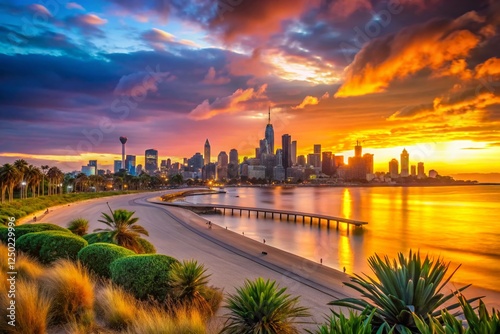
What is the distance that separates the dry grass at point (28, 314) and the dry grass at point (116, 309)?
51.0 inches

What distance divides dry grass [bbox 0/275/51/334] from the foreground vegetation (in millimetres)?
19

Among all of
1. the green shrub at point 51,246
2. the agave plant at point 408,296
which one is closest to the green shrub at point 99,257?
the green shrub at point 51,246

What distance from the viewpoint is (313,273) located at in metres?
20.7

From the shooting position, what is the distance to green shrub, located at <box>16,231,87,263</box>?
13.8 metres

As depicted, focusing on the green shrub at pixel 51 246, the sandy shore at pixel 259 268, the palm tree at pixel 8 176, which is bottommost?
the sandy shore at pixel 259 268

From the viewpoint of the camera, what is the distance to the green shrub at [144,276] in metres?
10.6

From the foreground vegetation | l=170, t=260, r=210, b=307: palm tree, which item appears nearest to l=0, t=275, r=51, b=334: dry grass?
the foreground vegetation

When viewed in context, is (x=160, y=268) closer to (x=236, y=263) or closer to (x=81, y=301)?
(x=81, y=301)

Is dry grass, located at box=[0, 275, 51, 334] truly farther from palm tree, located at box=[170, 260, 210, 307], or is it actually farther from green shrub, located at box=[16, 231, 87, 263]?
green shrub, located at box=[16, 231, 87, 263]

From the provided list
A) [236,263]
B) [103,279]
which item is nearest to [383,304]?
[103,279]

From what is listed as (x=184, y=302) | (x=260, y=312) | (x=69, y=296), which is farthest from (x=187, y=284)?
(x=260, y=312)

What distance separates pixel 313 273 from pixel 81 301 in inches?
572

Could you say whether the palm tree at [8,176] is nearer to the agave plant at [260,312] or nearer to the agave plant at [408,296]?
the agave plant at [260,312]

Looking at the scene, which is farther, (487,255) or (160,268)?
(487,255)
